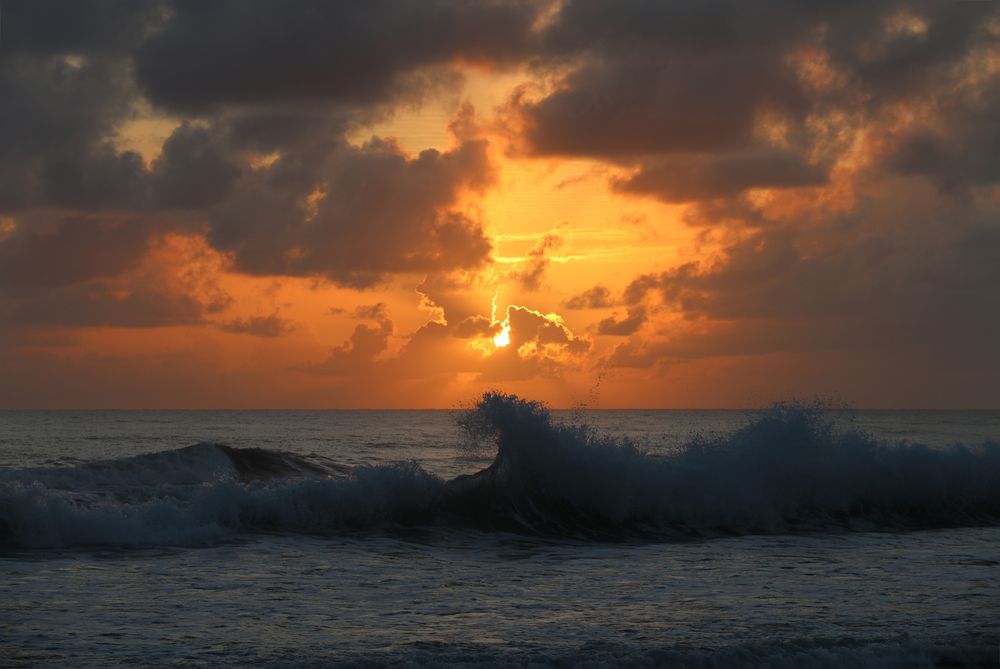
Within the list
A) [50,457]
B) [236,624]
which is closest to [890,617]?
[236,624]

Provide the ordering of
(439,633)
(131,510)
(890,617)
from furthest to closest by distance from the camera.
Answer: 1. (131,510)
2. (890,617)
3. (439,633)

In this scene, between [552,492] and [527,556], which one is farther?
[552,492]

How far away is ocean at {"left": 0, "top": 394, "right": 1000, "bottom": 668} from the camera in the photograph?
33.7 feet

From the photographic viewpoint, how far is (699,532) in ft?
67.6

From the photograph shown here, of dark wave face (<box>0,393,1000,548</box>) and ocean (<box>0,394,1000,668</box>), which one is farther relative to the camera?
dark wave face (<box>0,393,1000,548</box>)

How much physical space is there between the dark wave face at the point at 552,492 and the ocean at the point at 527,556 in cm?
6

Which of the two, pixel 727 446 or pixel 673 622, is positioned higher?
pixel 727 446

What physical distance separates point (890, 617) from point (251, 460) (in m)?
22.6

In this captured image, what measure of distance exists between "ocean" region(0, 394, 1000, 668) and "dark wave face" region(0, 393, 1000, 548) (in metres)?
0.06

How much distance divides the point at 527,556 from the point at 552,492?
5.07 meters

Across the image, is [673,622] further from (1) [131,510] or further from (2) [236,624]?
(1) [131,510]

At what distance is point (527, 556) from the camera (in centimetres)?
1702

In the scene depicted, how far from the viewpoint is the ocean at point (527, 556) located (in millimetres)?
10281

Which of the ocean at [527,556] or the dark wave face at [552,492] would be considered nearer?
the ocean at [527,556]
